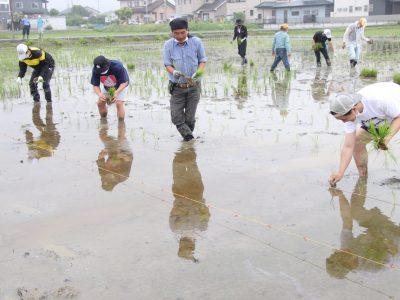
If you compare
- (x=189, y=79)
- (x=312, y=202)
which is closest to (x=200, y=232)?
(x=312, y=202)

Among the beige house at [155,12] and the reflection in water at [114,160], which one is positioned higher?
the beige house at [155,12]

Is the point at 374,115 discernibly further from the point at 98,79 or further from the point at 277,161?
the point at 98,79

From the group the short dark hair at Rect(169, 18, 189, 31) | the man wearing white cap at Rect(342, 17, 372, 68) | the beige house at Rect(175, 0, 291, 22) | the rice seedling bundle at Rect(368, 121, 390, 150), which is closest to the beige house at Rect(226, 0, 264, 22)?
the beige house at Rect(175, 0, 291, 22)

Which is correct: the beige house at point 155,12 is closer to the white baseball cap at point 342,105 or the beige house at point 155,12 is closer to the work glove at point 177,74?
the work glove at point 177,74

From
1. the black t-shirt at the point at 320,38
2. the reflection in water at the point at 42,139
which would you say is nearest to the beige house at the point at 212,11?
the black t-shirt at the point at 320,38

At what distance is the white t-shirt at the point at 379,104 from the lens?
13.0ft

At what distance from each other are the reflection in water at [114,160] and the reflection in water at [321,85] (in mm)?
4025

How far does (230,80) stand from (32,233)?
8.81 m

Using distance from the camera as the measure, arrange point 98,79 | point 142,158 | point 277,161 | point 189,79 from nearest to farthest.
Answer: point 277,161
point 142,158
point 189,79
point 98,79

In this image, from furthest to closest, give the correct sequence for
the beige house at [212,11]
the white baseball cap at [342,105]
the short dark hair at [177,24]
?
the beige house at [212,11]
the short dark hair at [177,24]
the white baseball cap at [342,105]

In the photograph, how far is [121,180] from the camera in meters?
4.86

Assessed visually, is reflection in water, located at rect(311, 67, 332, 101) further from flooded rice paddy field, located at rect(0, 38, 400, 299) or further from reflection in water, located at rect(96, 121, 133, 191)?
reflection in water, located at rect(96, 121, 133, 191)

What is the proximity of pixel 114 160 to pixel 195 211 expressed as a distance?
1.84m

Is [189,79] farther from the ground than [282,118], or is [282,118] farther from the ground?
[189,79]
